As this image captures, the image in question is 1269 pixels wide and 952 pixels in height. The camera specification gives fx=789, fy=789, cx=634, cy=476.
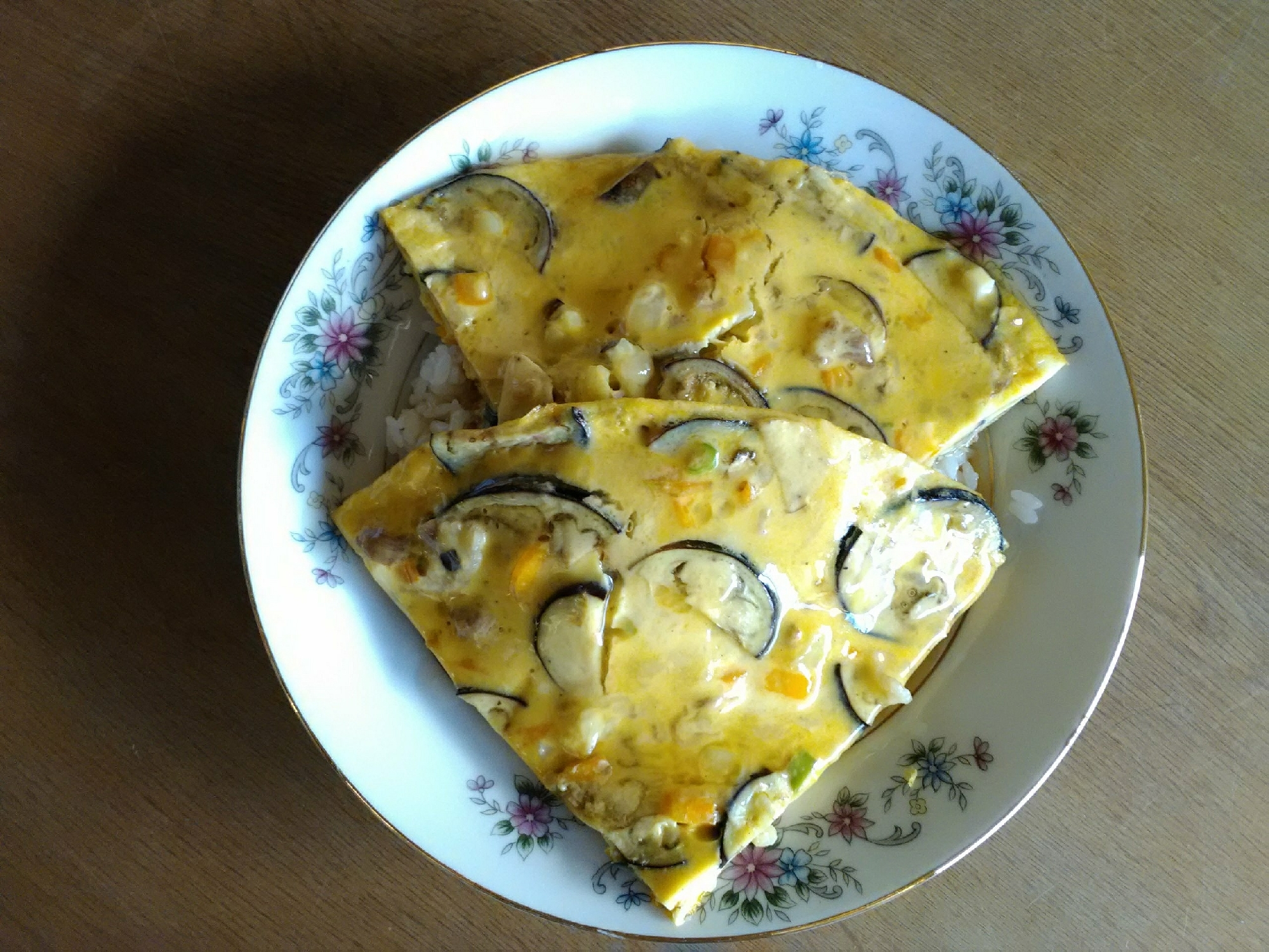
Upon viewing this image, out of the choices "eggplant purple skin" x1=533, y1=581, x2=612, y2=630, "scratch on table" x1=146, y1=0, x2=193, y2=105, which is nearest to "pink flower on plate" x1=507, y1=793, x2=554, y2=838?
"eggplant purple skin" x1=533, y1=581, x2=612, y2=630

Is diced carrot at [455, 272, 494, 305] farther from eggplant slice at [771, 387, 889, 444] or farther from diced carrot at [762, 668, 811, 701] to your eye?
diced carrot at [762, 668, 811, 701]

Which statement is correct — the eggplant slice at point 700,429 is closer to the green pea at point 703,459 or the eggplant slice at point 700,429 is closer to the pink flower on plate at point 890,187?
the green pea at point 703,459

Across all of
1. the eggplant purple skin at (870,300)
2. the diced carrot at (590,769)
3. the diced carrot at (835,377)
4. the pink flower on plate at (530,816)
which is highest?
the eggplant purple skin at (870,300)

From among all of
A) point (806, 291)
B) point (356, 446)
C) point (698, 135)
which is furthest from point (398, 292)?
point (806, 291)

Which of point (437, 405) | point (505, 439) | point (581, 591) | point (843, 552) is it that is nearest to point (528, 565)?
point (581, 591)

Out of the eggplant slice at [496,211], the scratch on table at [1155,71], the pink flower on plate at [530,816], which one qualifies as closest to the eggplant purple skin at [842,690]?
the pink flower on plate at [530,816]

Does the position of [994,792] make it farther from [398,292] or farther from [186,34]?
[186,34]
